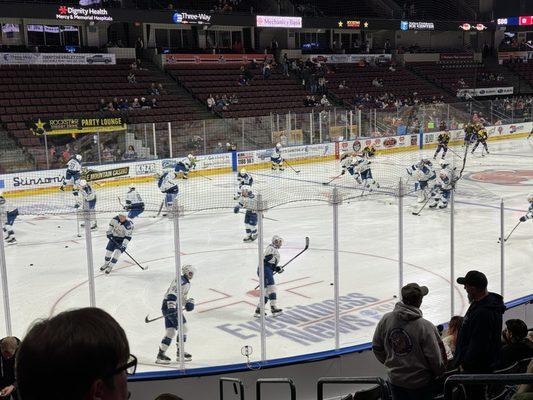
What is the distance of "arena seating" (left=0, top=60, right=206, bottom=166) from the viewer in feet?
72.9

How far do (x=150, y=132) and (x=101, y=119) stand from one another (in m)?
1.80

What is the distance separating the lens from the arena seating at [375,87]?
3262cm

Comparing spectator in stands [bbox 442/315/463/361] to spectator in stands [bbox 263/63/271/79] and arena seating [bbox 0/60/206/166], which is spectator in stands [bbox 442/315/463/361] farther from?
spectator in stands [bbox 263/63/271/79]

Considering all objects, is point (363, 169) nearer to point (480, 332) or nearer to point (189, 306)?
point (189, 306)

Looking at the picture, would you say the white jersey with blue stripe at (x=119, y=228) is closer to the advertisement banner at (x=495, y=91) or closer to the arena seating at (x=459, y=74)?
the arena seating at (x=459, y=74)

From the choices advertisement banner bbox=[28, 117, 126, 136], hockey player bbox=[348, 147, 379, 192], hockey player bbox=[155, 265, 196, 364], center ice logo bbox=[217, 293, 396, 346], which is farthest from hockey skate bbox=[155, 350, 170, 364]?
advertisement banner bbox=[28, 117, 126, 136]

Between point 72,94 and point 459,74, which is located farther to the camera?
point 459,74

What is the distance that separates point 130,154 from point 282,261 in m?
10.4

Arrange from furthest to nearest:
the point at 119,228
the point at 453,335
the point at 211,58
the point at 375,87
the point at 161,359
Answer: the point at 375,87
the point at 211,58
the point at 119,228
the point at 161,359
the point at 453,335

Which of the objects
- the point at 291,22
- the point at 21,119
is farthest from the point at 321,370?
the point at 291,22

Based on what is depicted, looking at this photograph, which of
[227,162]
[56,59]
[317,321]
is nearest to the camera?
[317,321]

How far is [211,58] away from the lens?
30859mm

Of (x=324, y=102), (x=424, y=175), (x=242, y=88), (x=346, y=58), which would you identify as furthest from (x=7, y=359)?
(x=346, y=58)

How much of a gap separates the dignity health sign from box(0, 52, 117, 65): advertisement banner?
6977mm
